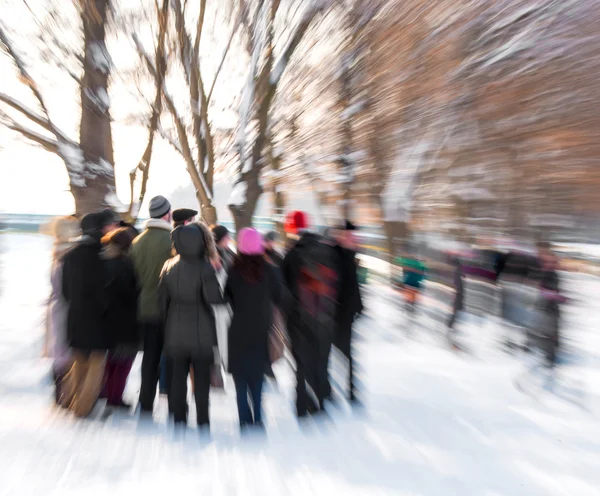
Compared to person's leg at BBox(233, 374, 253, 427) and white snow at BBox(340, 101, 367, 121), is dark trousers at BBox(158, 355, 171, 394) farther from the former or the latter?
white snow at BBox(340, 101, 367, 121)

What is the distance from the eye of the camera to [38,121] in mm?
7477

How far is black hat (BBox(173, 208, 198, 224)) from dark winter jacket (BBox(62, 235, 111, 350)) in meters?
0.76

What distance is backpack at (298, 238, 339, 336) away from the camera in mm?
4414

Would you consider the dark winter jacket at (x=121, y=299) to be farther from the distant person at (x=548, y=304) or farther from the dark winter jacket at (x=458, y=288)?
the dark winter jacket at (x=458, y=288)

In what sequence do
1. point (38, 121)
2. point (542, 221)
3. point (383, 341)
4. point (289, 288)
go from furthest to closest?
point (542, 221)
point (383, 341)
point (38, 121)
point (289, 288)

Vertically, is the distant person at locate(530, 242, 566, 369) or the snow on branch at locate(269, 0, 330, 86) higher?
the snow on branch at locate(269, 0, 330, 86)

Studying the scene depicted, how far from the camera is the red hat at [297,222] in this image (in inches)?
190

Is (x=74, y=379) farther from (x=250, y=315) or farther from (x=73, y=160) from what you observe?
(x=73, y=160)

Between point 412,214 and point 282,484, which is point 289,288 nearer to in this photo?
point 282,484

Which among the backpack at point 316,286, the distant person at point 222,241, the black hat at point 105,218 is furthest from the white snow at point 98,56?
the backpack at point 316,286

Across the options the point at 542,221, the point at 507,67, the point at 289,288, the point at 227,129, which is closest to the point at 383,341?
the point at 289,288

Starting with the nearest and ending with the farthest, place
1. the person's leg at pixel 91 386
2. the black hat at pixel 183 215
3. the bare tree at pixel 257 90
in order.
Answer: the person's leg at pixel 91 386 → the black hat at pixel 183 215 → the bare tree at pixel 257 90

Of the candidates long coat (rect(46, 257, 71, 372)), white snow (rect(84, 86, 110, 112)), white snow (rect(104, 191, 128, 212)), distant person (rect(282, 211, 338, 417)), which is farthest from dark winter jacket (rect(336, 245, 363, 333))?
white snow (rect(84, 86, 110, 112))

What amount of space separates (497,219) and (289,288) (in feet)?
32.5
